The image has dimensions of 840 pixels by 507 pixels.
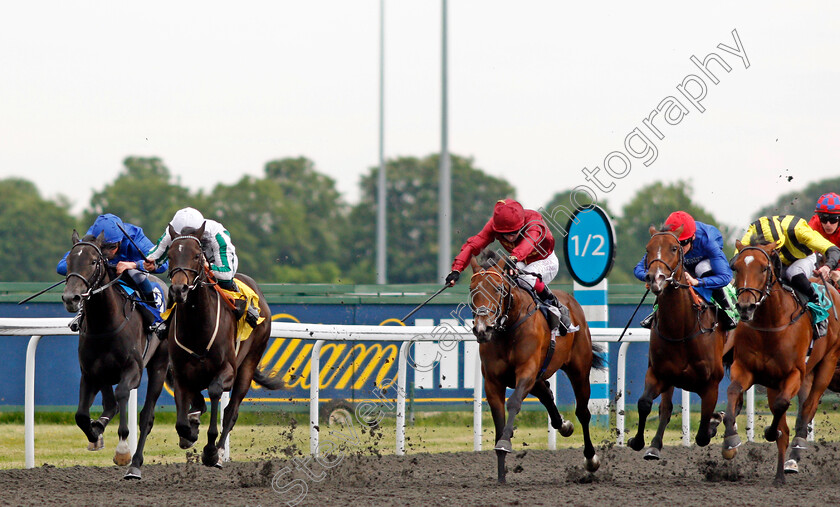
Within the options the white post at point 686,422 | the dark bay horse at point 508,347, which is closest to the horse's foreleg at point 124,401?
the dark bay horse at point 508,347

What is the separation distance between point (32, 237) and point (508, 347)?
43.0 meters

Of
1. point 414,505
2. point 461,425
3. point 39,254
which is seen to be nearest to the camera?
point 414,505

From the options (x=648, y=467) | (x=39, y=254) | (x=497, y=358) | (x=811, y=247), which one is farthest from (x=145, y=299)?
(x=39, y=254)

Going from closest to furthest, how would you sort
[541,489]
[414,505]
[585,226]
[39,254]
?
[414,505]
[541,489]
[585,226]
[39,254]

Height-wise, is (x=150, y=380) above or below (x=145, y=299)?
below

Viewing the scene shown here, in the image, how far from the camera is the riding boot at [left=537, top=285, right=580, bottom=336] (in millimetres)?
6855

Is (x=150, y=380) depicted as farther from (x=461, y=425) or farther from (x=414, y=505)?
(x=461, y=425)

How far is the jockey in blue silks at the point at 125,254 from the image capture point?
22.1 ft

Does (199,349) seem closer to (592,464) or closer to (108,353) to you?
(108,353)

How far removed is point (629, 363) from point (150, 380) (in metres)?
5.06

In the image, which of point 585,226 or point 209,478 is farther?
point 585,226

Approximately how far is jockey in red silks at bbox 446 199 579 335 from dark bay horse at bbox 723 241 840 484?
3.57 feet

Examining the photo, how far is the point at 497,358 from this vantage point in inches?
259

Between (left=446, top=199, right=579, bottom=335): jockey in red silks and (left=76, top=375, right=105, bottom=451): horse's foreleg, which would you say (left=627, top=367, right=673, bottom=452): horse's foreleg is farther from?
(left=76, top=375, right=105, bottom=451): horse's foreleg
